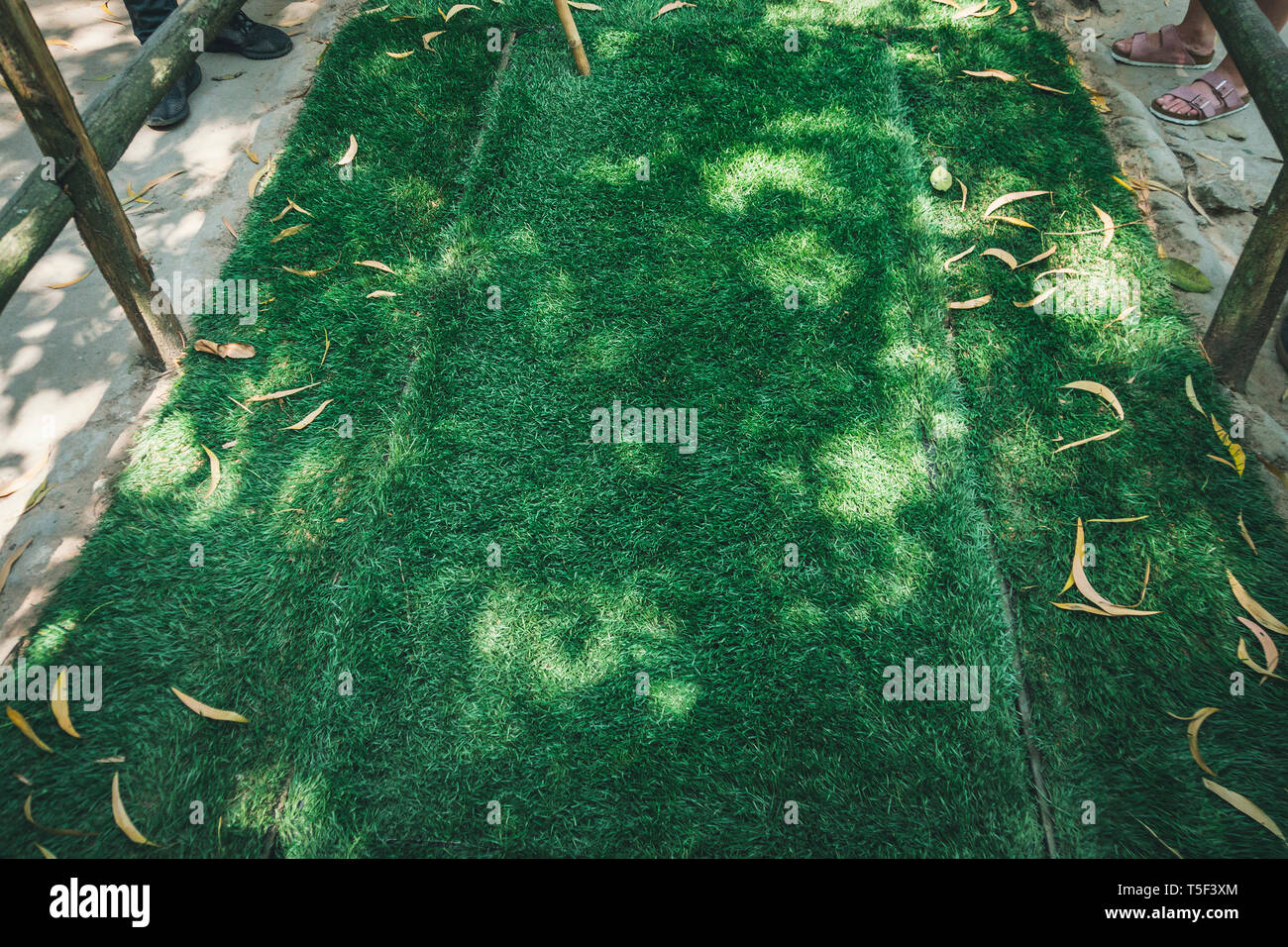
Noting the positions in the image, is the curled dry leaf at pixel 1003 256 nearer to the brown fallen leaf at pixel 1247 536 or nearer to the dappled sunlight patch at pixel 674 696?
the brown fallen leaf at pixel 1247 536

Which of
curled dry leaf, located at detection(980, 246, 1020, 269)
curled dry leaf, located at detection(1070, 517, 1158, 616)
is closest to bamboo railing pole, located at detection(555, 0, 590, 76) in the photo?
curled dry leaf, located at detection(980, 246, 1020, 269)

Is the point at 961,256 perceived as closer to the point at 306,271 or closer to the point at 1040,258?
the point at 1040,258

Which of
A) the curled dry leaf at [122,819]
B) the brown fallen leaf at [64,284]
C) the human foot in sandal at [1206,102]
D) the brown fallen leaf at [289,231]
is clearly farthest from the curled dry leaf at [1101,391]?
the brown fallen leaf at [64,284]

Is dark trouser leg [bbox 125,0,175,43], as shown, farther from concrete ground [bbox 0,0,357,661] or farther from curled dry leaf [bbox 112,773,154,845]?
curled dry leaf [bbox 112,773,154,845]

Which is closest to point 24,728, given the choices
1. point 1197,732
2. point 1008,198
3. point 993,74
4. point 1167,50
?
point 1197,732
